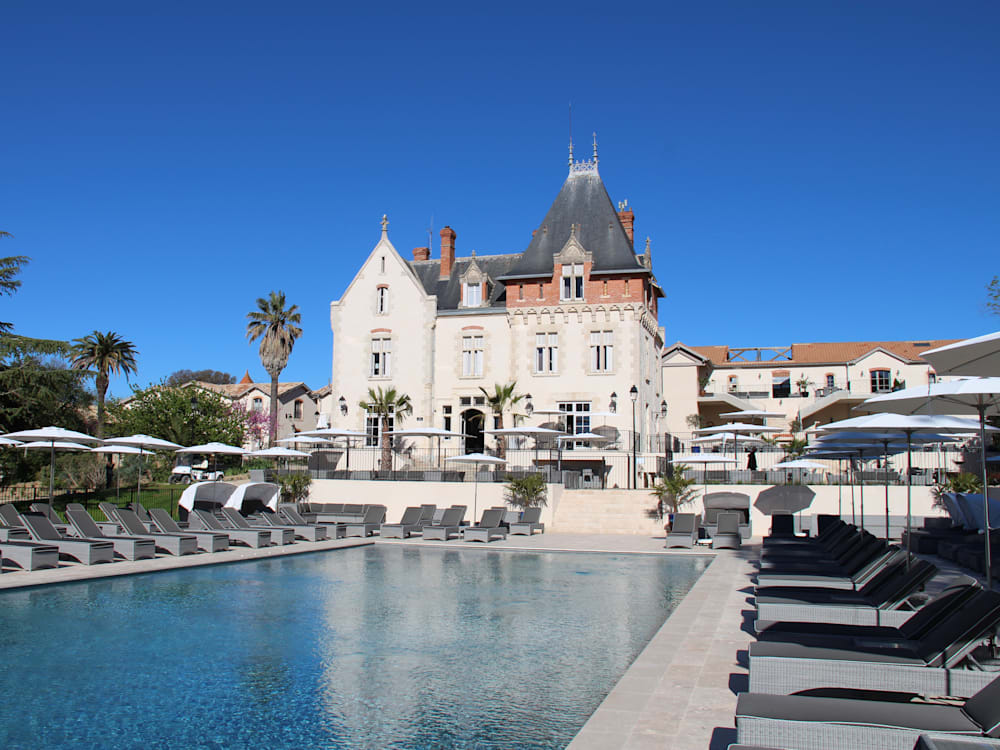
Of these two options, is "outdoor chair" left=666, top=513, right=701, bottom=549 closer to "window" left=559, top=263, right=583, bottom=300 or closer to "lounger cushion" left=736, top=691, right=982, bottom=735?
"lounger cushion" left=736, top=691, right=982, bottom=735

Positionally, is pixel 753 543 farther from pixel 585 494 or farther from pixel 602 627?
pixel 602 627

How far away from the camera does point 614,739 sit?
6.19 m

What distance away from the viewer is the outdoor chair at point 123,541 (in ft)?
57.9

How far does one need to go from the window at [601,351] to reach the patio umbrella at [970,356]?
2965cm

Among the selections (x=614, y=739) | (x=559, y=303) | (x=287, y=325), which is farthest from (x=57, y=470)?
(x=614, y=739)

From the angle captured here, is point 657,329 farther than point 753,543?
Yes

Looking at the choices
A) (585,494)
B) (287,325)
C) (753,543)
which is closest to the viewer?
(753,543)

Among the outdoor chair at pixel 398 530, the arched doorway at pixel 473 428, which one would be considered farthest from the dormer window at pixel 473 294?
the outdoor chair at pixel 398 530

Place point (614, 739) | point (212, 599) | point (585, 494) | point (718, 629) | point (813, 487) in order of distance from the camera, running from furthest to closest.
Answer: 1. point (585, 494)
2. point (813, 487)
3. point (212, 599)
4. point (718, 629)
5. point (614, 739)

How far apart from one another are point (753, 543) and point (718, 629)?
45.7 ft

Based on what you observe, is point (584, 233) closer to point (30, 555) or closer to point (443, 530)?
point (443, 530)

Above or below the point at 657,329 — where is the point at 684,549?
below

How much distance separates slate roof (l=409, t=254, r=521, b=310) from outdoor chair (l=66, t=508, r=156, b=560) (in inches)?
941

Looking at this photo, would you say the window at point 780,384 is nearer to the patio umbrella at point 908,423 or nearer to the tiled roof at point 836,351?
the tiled roof at point 836,351
